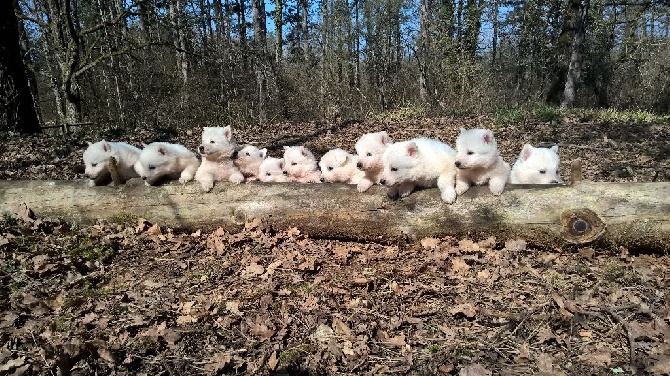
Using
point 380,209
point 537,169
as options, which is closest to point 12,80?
point 380,209

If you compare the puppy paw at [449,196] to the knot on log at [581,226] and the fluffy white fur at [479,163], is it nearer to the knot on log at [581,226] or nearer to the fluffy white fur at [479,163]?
the fluffy white fur at [479,163]

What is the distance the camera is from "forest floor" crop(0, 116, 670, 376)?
3162 mm

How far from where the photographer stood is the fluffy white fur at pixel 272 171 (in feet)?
20.5

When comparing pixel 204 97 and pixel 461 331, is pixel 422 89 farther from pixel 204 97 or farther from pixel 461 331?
pixel 461 331

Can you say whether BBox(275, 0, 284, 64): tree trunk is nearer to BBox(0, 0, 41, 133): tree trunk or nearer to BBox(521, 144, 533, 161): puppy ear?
BBox(0, 0, 41, 133): tree trunk

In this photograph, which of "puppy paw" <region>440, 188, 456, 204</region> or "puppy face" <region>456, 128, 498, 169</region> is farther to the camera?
"puppy paw" <region>440, 188, 456, 204</region>

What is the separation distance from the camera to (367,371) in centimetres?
310

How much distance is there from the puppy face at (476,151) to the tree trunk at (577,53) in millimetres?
15466

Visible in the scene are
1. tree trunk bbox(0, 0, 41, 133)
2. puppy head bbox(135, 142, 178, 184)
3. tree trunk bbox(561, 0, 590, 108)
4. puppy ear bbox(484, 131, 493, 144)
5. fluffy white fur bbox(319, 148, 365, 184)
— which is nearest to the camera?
puppy ear bbox(484, 131, 493, 144)

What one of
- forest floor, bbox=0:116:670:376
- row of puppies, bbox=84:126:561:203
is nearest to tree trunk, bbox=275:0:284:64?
row of puppies, bbox=84:126:561:203

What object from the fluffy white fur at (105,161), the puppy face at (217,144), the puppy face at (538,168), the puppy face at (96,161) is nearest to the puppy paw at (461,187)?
the puppy face at (538,168)

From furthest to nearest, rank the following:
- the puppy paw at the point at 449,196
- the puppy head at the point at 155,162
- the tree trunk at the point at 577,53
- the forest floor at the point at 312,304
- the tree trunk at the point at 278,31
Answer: the tree trunk at the point at 278,31 → the tree trunk at the point at 577,53 → the puppy head at the point at 155,162 → the puppy paw at the point at 449,196 → the forest floor at the point at 312,304

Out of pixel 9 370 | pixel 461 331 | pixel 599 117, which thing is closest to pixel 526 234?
pixel 461 331

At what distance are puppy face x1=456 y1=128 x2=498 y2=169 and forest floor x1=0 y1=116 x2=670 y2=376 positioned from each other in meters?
0.86
